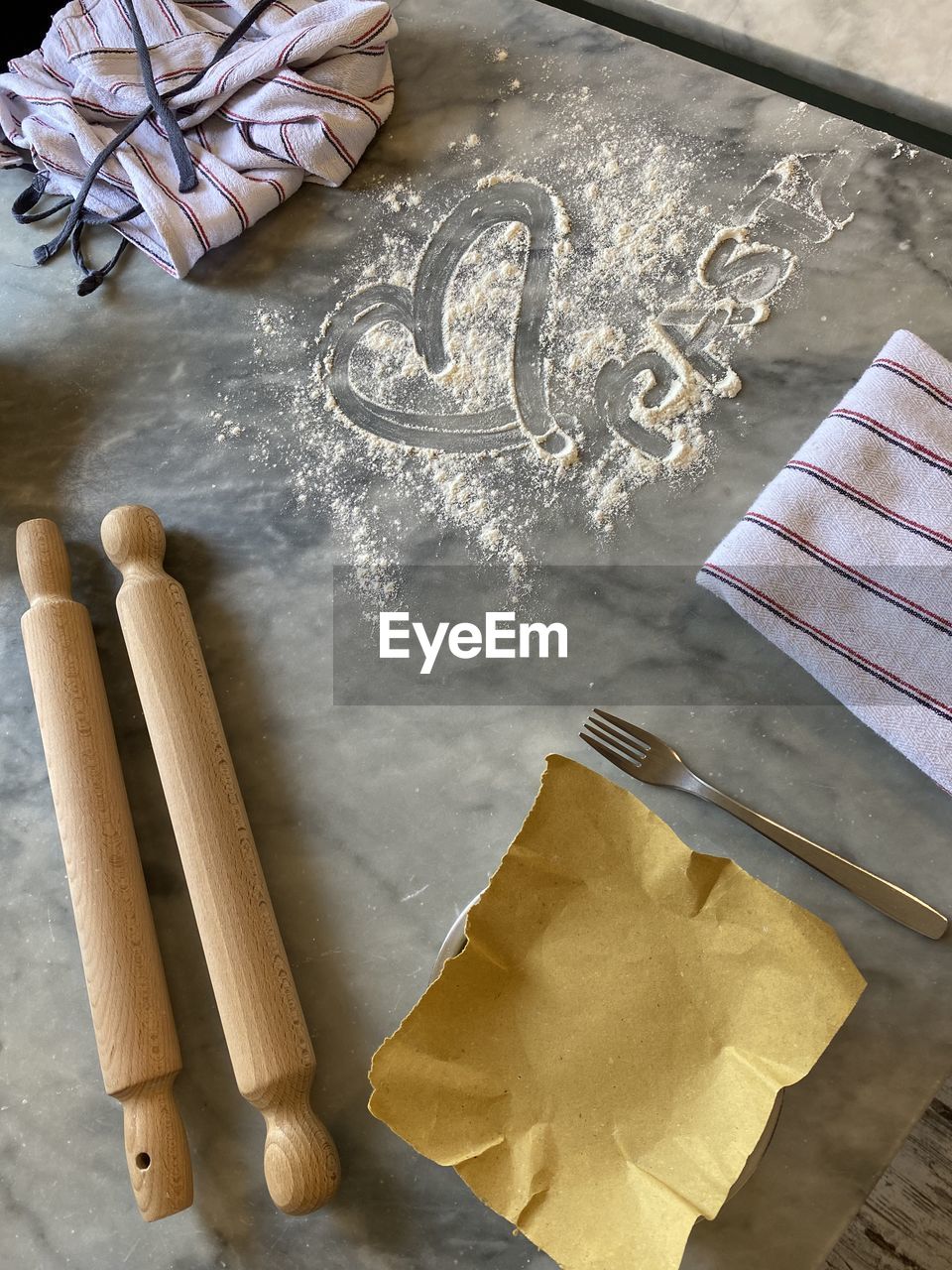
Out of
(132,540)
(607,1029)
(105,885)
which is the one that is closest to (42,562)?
(132,540)

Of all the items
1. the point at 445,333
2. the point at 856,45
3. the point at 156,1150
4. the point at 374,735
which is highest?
the point at 856,45

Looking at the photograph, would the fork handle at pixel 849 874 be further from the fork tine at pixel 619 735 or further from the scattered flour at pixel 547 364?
the scattered flour at pixel 547 364

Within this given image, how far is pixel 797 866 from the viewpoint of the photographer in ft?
2.01

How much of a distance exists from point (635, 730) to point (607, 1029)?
7.1 inches

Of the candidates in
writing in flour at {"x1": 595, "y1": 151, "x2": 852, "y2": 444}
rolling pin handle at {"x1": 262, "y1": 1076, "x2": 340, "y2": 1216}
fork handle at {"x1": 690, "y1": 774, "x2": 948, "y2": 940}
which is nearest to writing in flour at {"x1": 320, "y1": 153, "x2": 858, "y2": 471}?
writing in flour at {"x1": 595, "y1": 151, "x2": 852, "y2": 444}

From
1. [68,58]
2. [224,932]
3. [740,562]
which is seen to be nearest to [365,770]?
[224,932]

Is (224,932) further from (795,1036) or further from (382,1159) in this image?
(795,1036)

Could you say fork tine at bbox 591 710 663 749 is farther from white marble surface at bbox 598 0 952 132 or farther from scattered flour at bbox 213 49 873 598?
white marble surface at bbox 598 0 952 132

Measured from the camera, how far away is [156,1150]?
0.61 meters

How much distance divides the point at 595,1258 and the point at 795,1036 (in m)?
0.14

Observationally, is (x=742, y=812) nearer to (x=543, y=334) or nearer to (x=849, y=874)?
(x=849, y=874)

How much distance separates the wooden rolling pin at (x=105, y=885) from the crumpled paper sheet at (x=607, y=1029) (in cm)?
17

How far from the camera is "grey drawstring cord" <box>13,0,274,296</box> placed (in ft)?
2.69

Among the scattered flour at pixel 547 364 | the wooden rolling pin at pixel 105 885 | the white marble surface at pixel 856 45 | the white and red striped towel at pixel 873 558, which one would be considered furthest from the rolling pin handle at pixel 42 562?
the white marble surface at pixel 856 45
